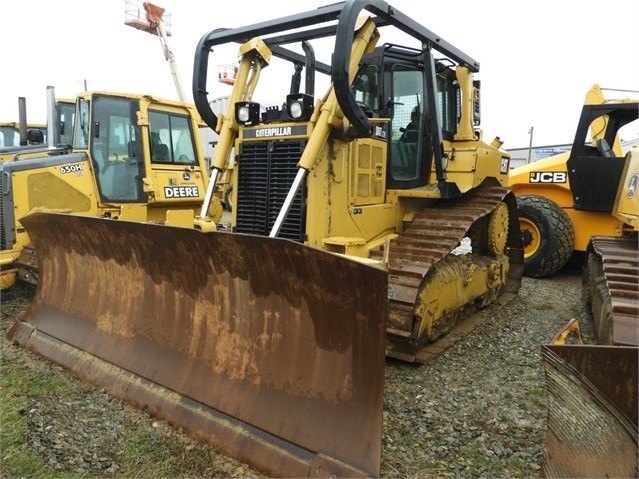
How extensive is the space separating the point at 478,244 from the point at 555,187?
10.0 ft

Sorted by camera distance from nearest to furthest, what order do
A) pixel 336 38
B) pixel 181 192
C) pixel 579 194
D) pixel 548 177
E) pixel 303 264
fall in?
pixel 303 264
pixel 336 38
pixel 579 194
pixel 181 192
pixel 548 177

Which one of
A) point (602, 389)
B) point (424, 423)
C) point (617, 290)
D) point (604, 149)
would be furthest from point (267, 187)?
point (604, 149)

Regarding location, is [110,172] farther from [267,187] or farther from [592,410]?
[592,410]

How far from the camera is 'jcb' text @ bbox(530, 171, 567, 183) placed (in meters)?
7.60

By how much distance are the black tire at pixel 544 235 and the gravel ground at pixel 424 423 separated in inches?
133

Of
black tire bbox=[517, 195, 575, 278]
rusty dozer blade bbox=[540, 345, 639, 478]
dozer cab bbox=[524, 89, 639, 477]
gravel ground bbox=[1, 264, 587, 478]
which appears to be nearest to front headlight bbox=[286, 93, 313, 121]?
gravel ground bbox=[1, 264, 587, 478]

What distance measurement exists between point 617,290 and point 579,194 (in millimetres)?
4780

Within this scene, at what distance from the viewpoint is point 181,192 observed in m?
7.35

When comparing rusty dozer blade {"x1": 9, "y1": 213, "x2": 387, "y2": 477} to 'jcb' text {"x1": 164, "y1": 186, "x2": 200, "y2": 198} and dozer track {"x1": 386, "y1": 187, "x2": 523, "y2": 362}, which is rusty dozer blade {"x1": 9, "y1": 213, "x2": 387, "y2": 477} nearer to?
dozer track {"x1": 386, "y1": 187, "x2": 523, "y2": 362}

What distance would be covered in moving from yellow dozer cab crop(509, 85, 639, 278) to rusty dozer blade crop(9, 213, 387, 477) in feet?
18.8

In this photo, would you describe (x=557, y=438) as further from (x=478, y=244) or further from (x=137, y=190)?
(x=137, y=190)

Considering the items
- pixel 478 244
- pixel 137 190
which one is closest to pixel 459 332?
pixel 478 244

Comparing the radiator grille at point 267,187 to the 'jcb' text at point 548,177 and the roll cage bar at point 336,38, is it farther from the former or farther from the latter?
the 'jcb' text at point 548,177

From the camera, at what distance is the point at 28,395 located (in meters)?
3.30
